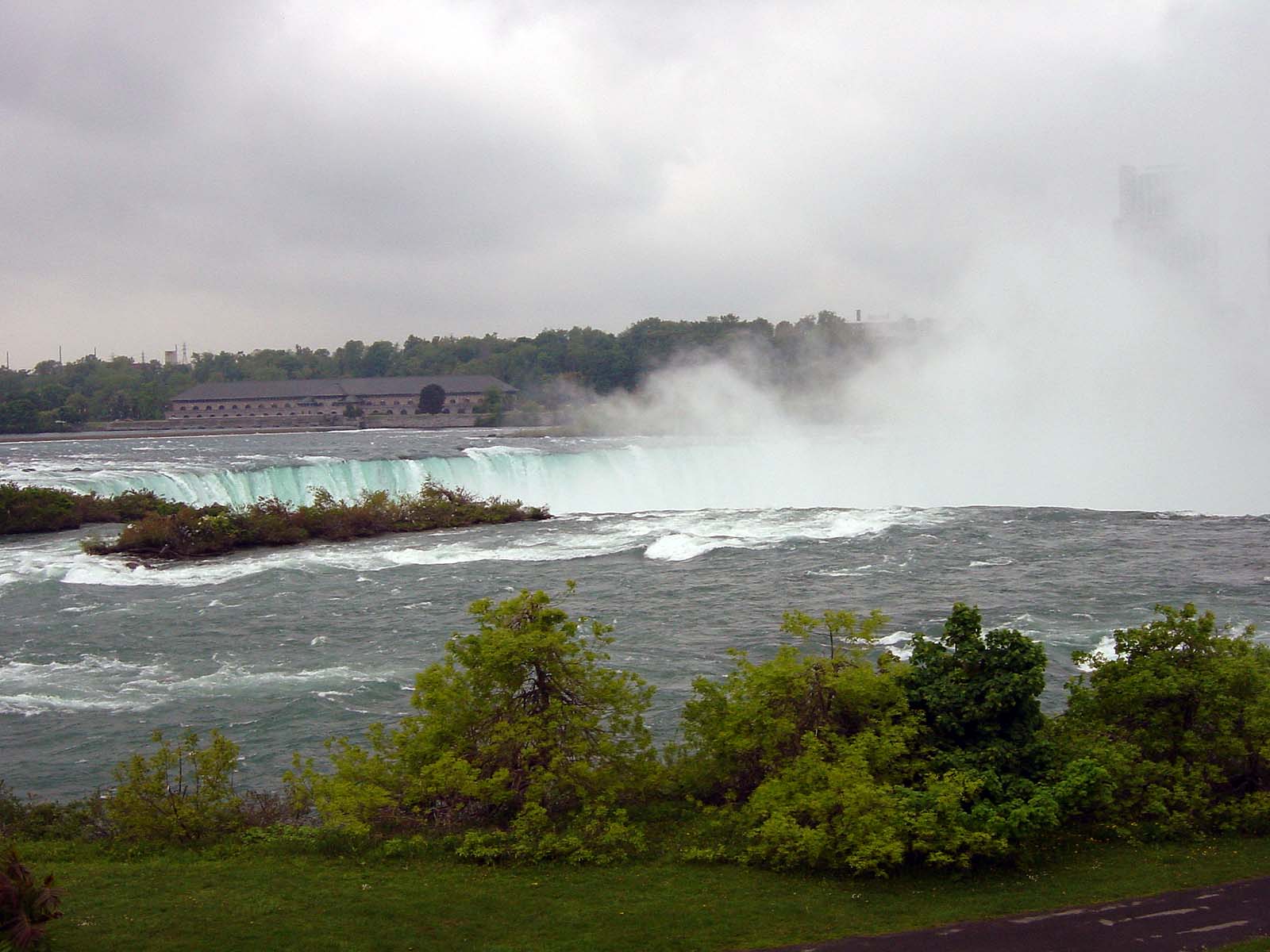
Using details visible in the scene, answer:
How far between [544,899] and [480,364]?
11121 cm

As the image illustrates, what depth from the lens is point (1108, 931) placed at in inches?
276

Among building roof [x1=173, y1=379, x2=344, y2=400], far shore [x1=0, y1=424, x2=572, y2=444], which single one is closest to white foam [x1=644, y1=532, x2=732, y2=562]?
far shore [x1=0, y1=424, x2=572, y2=444]

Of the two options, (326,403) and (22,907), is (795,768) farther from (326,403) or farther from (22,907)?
(326,403)

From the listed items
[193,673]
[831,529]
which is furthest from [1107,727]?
[831,529]

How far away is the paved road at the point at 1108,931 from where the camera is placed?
6820 millimetres

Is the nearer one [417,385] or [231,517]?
[231,517]

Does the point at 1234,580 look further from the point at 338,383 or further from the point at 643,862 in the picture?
the point at 338,383

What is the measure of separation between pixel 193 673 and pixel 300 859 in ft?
28.0

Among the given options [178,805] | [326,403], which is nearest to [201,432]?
[326,403]

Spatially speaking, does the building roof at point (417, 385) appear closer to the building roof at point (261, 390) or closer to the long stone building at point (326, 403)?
the long stone building at point (326, 403)

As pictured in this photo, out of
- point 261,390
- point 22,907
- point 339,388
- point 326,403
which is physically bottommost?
point 22,907

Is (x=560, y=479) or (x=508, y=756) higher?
(x=560, y=479)

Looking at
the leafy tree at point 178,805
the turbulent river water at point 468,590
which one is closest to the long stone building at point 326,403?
the turbulent river water at point 468,590

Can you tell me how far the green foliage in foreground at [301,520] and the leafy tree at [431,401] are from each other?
56.5 metres
